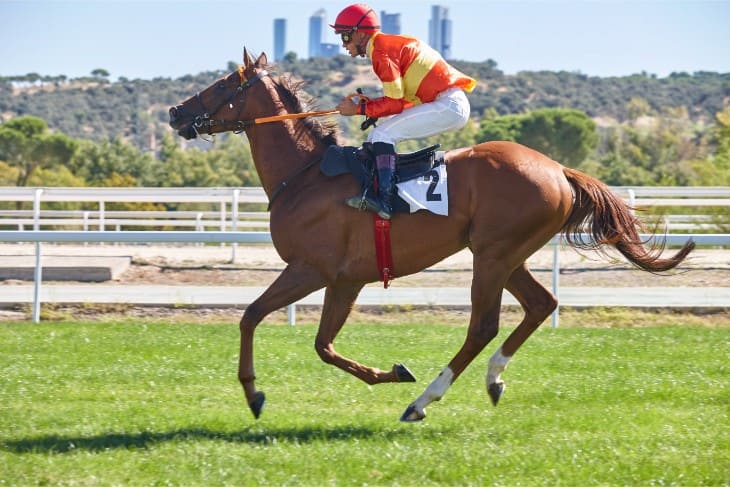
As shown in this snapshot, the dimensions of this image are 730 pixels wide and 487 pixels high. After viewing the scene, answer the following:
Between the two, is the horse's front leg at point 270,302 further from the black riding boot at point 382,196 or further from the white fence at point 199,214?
the white fence at point 199,214

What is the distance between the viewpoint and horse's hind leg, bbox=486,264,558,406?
6.73m

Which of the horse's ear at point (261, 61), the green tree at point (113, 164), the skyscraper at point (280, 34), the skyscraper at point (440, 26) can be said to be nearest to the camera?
the horse's ear at point (261, 61)

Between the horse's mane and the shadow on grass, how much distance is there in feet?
6.90

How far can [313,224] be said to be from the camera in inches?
262

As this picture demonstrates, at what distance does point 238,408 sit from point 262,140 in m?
1.84

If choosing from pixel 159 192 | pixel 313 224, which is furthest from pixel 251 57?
pixel 159 192

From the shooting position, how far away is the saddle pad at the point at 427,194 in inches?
259

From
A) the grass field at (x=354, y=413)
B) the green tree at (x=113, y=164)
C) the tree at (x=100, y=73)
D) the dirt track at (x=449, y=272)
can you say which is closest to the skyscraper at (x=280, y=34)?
the tree at (x=100, y=73)

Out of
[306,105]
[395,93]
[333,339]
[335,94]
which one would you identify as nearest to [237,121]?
[306,105]

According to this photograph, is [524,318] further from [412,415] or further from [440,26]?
[440,26]

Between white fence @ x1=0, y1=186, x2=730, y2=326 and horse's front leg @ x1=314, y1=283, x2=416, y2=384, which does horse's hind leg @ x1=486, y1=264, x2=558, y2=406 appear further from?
white fence @ x1=0, y1=186, x2=730, y2=326

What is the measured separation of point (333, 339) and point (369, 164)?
1168mm

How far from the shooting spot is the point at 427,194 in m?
6.58

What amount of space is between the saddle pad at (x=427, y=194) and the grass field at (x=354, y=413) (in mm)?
1327
